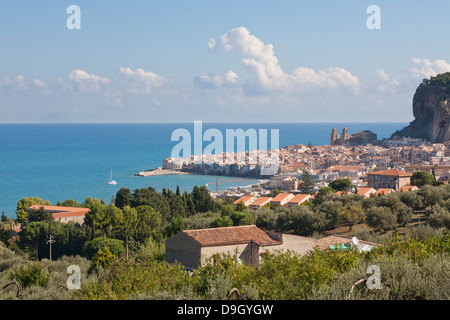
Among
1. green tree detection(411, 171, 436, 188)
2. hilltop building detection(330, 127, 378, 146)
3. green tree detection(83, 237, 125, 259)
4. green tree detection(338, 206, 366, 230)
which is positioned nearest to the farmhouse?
green tree detection(83, 237, 125, 259)

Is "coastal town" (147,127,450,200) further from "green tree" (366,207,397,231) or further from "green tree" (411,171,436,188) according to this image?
"green tree" (366,207,397,231)

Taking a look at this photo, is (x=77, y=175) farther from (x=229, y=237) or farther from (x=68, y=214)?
(x=229, y=237)

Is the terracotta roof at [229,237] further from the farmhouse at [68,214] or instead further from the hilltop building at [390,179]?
the hilltop building at [390,179]

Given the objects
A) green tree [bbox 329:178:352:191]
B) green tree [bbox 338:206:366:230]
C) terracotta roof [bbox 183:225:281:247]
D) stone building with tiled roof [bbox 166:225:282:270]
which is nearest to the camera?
stone building with tiled roof [bbox 166:225:282:270]

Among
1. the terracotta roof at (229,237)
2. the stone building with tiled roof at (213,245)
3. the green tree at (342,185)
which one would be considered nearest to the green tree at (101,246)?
the stone building with tiled roof at (213,245)

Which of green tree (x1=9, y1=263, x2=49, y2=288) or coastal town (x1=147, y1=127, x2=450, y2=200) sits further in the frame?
coastal town (x1=147, y1=127, x2=450, y2=200)

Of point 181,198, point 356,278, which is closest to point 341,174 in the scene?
point 181,198
